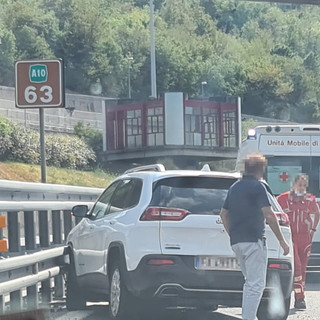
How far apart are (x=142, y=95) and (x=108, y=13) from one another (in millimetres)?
33786

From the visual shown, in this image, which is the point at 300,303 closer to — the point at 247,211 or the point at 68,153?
the point at 247,211

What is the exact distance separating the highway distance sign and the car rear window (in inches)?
193

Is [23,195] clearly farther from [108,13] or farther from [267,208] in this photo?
[108,13]

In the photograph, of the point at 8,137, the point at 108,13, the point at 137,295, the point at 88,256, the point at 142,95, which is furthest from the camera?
the point at 108,13

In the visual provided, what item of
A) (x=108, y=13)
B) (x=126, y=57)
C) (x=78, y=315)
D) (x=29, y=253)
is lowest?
(x=78, y=315)

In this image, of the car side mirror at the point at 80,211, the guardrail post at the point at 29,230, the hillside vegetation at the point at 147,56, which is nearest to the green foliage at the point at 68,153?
the hillside vegetation at the point at 147,56

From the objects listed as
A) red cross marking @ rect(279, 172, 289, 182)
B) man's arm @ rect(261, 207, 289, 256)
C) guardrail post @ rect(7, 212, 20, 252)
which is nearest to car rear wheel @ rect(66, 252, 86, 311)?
guardrail post @ rect(7, 212, 20, 252)

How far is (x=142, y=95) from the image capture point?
10662 centimetres

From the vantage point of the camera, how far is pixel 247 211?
877cm

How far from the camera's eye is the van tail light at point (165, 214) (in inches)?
370

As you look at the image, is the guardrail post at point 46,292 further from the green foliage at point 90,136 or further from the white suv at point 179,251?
the green foliage at point 90,136

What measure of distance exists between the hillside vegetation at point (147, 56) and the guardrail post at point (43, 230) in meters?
82.8

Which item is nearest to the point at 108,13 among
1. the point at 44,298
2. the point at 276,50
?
the point at 276,50

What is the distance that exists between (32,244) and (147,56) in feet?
335
